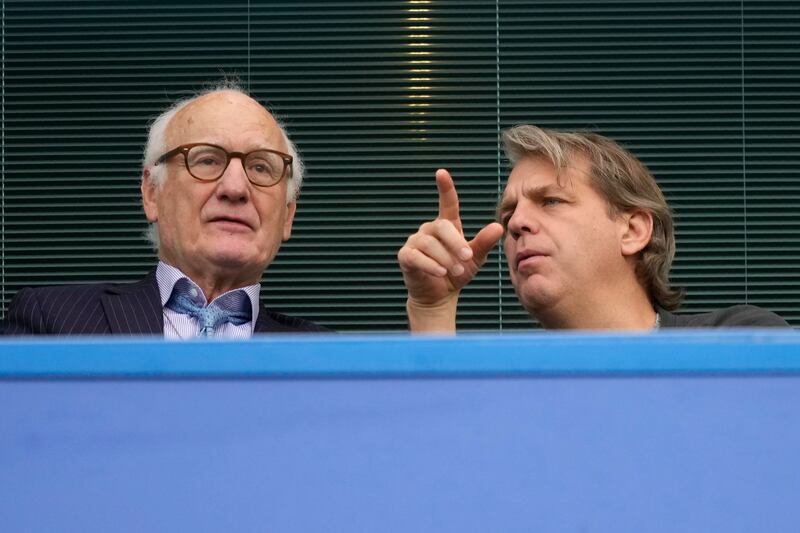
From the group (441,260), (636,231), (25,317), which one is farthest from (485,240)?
(25,317)

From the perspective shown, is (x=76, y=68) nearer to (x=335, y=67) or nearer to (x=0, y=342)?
(x=335, y=67)

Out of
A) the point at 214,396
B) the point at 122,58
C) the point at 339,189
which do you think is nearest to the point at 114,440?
the point at 214,396

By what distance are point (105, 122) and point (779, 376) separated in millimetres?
3117

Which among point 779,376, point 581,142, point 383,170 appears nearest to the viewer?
point 779,376

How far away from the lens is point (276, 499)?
557 millimetres

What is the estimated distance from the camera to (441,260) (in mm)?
1549

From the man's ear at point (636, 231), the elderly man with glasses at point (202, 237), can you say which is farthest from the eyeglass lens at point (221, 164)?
the man's ear at point (636, 231)

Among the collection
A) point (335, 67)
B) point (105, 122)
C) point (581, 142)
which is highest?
point (335, 67)

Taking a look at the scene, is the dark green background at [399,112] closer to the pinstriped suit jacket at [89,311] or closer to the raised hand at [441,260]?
the pinstriped suit jacket at [89,311]

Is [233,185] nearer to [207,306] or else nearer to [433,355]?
[207,306]

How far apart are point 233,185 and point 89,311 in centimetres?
37

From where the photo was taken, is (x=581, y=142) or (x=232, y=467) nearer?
(x=232, y=467)

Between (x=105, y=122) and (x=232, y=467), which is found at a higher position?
(x=105, y=122)

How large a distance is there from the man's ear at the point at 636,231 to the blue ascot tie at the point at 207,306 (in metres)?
0.78
